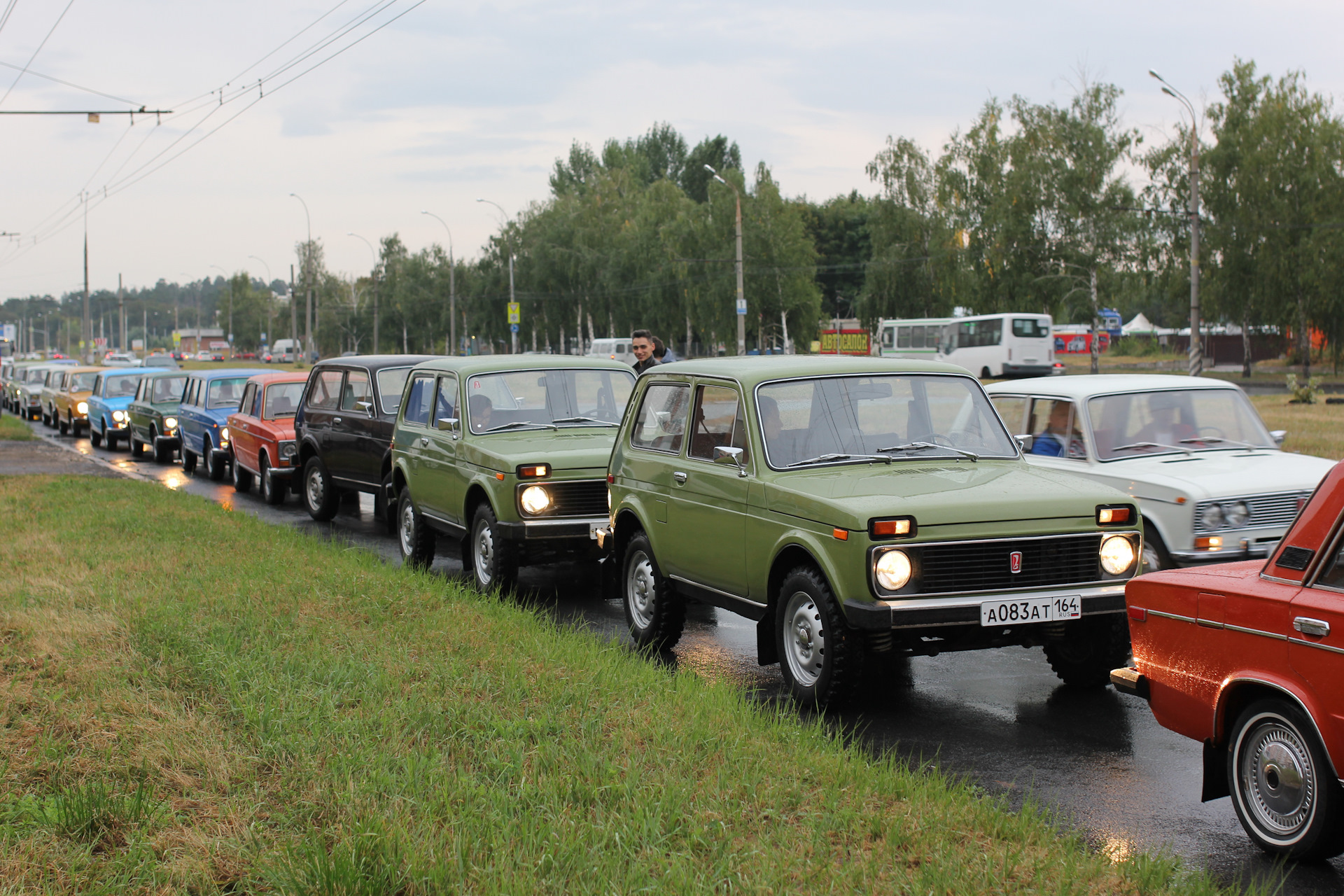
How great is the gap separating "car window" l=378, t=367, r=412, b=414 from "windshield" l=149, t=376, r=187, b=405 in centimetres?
1229

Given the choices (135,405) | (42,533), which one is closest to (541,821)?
(42,533)

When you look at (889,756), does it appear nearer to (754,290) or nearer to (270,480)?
(270,480)

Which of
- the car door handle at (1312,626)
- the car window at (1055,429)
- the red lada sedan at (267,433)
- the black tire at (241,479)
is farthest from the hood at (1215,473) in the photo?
the black tire at (241,479)

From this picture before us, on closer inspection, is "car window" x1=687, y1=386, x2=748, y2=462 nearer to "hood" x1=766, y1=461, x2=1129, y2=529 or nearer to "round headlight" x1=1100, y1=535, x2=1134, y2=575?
"hood" x1=766, y1=461, x2=1129, y2=529

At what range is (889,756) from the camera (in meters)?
5.75

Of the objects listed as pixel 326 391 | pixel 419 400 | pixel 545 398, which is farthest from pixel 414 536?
pixel 326 391

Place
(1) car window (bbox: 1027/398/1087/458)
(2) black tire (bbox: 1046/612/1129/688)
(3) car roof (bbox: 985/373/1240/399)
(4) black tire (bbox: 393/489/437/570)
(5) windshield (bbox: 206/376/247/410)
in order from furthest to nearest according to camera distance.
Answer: (5) windshield (bbox: 206/376/247/410)
(4) black tire (bbox: 393/489/437/570)
(3) car roof (bbox: 985/373/1240/399)
(1) car window (bbox: 1027/398/1087/458)
(2) black tire (bbox: 1046/612/1129/688)

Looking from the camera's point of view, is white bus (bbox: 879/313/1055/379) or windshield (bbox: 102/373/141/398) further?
white bus (bbox: 879/313/1055/379)

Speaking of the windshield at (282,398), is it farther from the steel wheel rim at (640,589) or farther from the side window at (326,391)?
the steel wheel rim at (640,589)

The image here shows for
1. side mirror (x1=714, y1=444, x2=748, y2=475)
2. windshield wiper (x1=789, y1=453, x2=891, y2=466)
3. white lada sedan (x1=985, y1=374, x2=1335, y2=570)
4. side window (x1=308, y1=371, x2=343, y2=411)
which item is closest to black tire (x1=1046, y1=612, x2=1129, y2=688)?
windshield wiper (x1=789, y1=453, x2=891, y2=466)

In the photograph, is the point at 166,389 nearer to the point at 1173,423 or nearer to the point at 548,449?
the point at 548,449

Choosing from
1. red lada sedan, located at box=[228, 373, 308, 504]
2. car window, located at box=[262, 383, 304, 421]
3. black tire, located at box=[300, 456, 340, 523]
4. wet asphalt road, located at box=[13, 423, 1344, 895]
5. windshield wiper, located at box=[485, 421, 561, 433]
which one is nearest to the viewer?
wet asphalt road, located at box=[13, 423, 1344, 895]

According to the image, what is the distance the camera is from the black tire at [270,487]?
17172 mm

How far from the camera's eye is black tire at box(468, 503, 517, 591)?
962 centimetres
